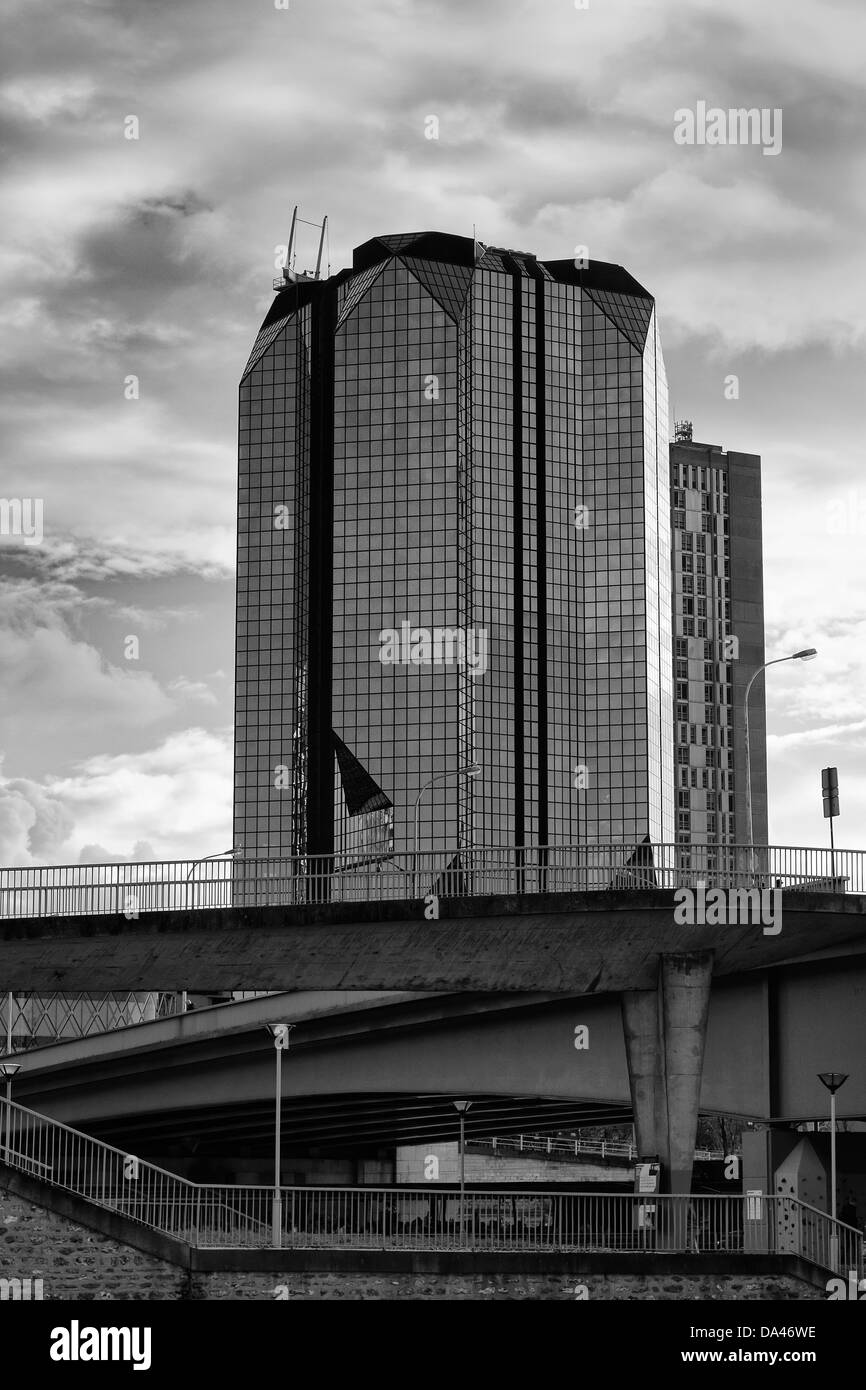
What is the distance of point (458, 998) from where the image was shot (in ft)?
165

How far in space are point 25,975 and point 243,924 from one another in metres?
6.22

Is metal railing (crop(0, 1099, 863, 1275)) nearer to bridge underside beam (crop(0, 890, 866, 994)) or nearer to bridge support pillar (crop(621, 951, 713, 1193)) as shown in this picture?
bridge support pillar (crop(621, 951, 713, 1193))

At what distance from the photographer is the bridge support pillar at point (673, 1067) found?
143 feet

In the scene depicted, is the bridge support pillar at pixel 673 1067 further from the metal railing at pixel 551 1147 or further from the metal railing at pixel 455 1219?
the metal railing at pixel 551 1147

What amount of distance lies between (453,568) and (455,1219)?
142316mm

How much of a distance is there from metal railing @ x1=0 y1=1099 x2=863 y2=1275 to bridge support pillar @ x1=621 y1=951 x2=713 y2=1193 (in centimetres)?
492

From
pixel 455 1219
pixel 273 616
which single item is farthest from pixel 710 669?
pixel 455 1219

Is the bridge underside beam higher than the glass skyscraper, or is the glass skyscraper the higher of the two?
the glass skyscraper

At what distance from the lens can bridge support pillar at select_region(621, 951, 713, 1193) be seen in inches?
1721

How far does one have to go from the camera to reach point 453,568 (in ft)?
587

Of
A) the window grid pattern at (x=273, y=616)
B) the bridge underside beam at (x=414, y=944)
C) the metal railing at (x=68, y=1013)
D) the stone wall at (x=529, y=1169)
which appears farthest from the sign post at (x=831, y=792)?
the window grid pattern at (x=273, y=616)

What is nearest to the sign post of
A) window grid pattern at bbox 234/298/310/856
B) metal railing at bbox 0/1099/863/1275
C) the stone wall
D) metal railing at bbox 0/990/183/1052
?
metal railing at bbox 0/1099/863/1275

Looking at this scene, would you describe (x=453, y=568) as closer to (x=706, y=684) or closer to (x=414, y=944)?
(x=706, y=684)
